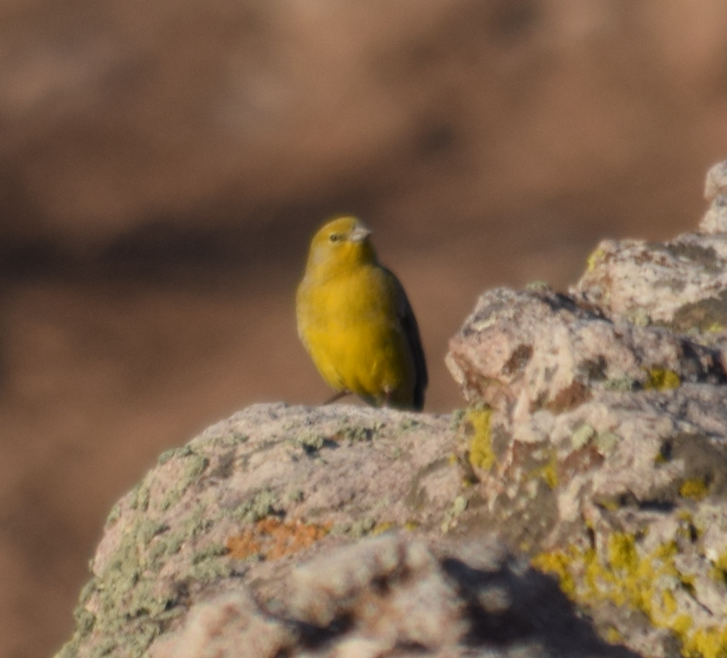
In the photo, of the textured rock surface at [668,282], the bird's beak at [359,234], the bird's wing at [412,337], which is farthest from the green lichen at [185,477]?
the bird's beak at [359,234]

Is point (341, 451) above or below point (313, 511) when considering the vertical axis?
above

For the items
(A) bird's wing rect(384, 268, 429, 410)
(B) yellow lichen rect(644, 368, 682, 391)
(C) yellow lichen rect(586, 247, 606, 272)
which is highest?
(A) bird's wing rect(384, 268, 429, 410)

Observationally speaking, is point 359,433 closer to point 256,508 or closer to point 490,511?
point 256,508

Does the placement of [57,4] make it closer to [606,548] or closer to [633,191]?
[633,191]

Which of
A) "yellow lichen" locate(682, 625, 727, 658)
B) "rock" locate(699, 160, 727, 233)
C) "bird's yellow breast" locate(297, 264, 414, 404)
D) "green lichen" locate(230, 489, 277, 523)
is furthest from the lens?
"bird's yellow breast" locate(297, 264, 414, 404)

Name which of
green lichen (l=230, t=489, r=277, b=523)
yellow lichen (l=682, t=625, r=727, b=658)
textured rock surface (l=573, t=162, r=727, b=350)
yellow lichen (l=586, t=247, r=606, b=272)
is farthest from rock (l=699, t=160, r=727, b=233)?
Answer: yellow lichen (l=682, t=625, r=727, b=658)

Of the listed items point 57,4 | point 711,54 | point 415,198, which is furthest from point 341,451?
point 711,54

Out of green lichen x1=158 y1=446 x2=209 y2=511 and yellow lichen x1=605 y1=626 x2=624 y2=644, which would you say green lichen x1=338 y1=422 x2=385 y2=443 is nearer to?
green lichen x1=158 y1=446 x2=209 y2=511

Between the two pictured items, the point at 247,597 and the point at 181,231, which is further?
the point at 181,231
